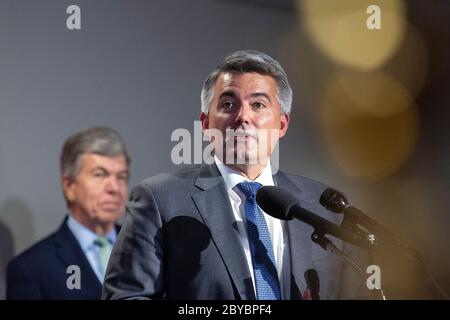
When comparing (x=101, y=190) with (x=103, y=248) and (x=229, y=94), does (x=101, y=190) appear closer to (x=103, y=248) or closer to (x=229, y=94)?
(x=103, y=248)

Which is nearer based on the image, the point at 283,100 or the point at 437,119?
the point at 283,100

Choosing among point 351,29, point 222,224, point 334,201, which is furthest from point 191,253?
point 351,29

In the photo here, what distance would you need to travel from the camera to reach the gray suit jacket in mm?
1695

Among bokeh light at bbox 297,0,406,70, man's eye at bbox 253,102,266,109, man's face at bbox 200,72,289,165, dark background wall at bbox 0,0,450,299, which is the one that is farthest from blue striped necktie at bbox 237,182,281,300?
bokeh light at bbox 297,0,406,70

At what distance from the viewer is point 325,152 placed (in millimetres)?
2398

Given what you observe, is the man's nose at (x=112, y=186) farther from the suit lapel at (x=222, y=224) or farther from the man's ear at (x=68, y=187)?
the suit lapel at (x=222, y=224)

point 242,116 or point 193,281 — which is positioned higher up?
point 242,116

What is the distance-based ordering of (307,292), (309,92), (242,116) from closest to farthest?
1. (307,292)
2. (242,116)
3. (309,92)

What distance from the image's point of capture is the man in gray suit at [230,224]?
1727 mm

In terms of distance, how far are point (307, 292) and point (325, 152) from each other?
812mm

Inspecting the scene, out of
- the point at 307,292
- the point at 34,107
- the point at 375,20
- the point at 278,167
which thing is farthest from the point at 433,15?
the point at 34,107

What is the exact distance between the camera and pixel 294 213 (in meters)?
1.58

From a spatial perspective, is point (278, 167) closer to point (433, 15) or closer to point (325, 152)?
point (325, 152)

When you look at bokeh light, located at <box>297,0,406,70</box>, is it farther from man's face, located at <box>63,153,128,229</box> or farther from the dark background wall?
man's face, located at <box>63,153,128,229</box>
